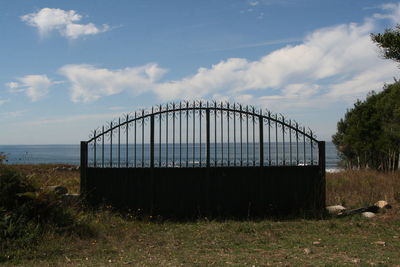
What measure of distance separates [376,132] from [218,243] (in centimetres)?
1513

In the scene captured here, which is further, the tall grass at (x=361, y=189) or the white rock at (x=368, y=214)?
the tall grass at (x=361, y=189)

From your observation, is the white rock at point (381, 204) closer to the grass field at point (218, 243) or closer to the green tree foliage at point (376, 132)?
the grass field at point (218, 243)

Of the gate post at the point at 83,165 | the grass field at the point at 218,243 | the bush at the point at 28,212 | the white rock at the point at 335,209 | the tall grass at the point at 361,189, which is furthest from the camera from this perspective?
the tall grass at the point at 361,189

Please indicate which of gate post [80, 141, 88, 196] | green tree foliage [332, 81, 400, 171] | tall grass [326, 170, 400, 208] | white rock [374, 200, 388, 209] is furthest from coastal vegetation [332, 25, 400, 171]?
gate post [80, 141, 88, 196]

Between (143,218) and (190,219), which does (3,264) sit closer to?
(143,218)

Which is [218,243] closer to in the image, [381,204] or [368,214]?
[368,214]

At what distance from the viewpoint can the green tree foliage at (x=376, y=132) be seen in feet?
63.2

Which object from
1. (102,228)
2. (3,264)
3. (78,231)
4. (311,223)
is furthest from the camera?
(311,223)

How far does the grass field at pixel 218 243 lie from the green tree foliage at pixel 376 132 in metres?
9.62

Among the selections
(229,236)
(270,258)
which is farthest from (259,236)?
(270,258)

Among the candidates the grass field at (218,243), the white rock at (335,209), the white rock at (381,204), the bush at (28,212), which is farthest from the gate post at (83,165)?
the white rock at (381,204)

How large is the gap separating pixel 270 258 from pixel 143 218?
3.97 m

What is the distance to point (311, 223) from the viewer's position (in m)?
9.32

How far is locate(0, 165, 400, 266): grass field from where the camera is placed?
248 inches
